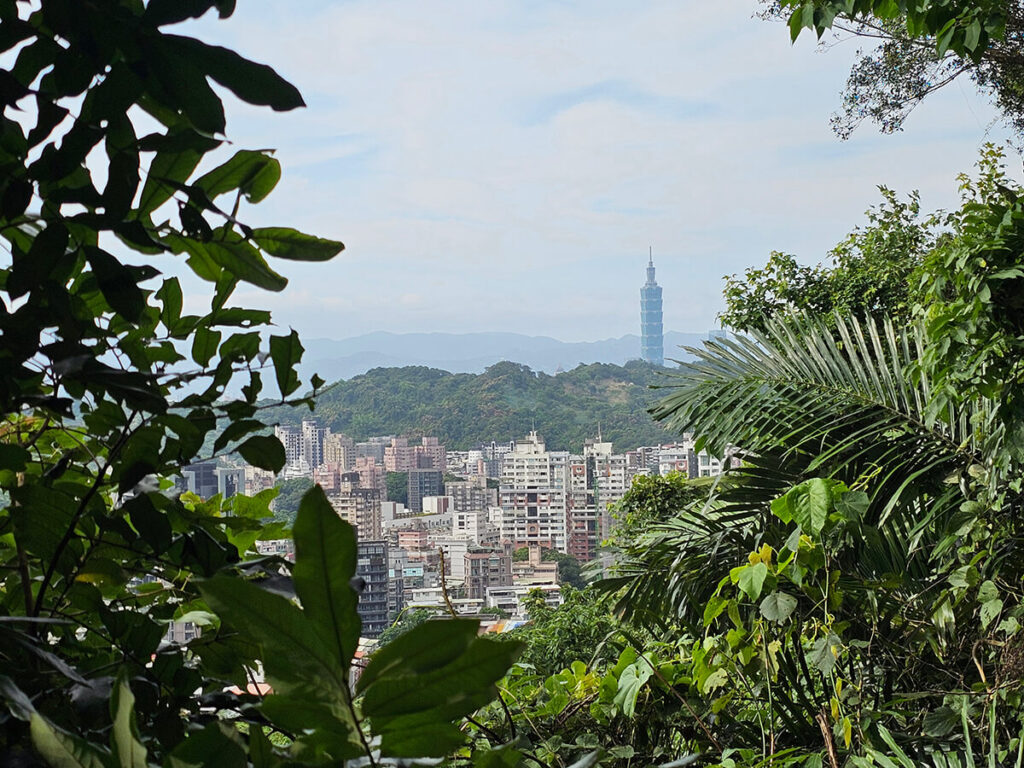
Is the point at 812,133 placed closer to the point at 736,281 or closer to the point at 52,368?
the point at 736,281

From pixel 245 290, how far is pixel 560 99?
109 feet

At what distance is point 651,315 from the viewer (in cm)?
4938

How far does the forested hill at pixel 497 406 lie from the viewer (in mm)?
18234

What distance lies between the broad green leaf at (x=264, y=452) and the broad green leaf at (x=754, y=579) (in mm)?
973

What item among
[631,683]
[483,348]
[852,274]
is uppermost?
[483,348]

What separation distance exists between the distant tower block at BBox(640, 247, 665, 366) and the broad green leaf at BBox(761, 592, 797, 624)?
4712 cm

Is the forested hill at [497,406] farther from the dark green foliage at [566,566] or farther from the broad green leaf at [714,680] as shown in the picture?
the broad green leaf at [714,680]

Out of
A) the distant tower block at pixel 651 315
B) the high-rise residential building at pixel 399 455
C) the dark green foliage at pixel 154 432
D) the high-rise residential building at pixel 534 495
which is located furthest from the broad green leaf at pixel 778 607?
the distant tower block at pixel 651 315

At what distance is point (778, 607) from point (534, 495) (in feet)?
55.1

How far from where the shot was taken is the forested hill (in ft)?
59.8

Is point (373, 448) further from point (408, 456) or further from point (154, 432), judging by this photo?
point (154, 432)

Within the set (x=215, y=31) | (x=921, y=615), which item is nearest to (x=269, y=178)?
(x=215, y=31)

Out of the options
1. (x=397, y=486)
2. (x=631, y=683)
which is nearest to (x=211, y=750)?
(x=631, y=683)

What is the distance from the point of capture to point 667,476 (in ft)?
22.5
